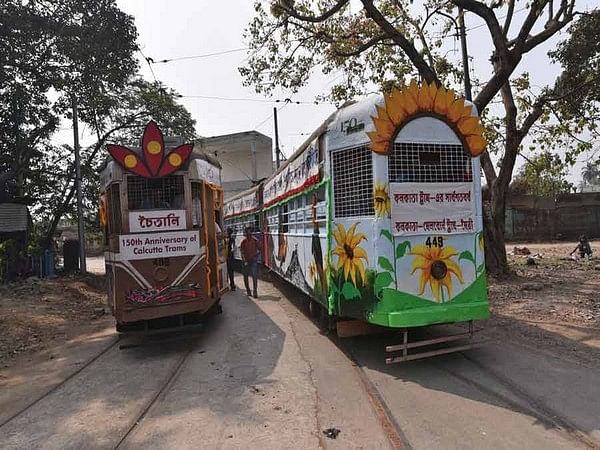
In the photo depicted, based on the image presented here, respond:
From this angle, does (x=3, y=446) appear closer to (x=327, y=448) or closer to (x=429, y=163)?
(x=327, y=448)

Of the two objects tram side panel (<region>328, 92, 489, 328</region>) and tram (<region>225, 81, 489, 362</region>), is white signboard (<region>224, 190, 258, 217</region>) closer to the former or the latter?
tram (<region>225, 81, 489, 362</region>)

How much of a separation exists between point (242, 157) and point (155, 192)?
91.3 feet

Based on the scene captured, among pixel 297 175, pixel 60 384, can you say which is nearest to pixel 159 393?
pixel 60 384

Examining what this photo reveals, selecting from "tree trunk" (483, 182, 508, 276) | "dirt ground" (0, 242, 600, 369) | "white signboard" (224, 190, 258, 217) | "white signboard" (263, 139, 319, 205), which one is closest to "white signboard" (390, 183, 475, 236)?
"white signboard" (263, 139, 319, 205)

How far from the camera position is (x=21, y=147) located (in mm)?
16547

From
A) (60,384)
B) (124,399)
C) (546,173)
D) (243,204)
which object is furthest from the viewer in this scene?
(243,204)

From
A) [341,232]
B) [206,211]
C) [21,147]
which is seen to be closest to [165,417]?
[341,232]

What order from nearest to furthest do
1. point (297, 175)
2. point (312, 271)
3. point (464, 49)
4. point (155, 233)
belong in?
point (155, 233) → point (312, 271) → point (297, 175) → point (464, 49)

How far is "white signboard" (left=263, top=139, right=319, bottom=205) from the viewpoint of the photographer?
23.5ft

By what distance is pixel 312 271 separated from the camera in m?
7.76

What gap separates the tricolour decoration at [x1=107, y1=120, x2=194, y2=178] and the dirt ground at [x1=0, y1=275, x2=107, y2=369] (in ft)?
12.6

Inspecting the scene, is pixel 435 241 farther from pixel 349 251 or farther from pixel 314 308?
pixel 314 308

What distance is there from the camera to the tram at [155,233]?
7.11 metres

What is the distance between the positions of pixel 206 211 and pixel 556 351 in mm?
5749
